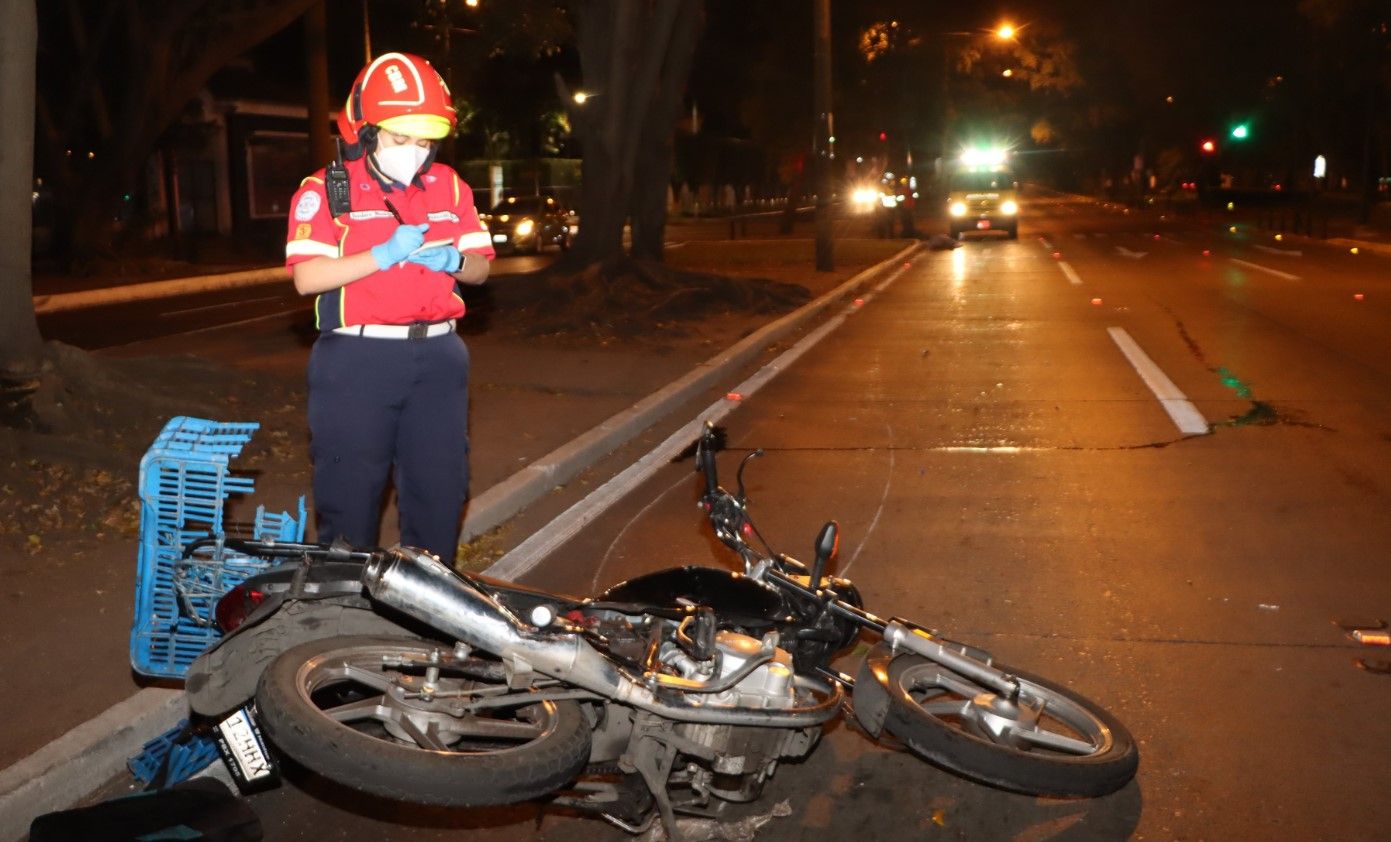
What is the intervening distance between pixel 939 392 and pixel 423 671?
9.70 meters

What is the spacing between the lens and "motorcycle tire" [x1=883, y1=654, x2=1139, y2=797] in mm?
3898

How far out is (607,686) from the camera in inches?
140

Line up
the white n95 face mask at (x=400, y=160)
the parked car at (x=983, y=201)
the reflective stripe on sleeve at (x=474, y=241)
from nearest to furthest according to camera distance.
→ 1. the white n95 face mask at (x=400, y=160)
2. the reflective stripe on sleeve at (x=474, y=241)
3. the parked car at (x=983, y=201)

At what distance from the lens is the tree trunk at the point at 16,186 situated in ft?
28.3

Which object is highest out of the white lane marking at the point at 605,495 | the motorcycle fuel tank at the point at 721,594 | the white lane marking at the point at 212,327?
the motorcycle fuel tank at the point at 721,594

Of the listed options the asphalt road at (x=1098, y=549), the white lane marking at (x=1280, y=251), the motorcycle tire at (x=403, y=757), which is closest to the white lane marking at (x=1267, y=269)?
the white lane marking at (x=1280, y=251)

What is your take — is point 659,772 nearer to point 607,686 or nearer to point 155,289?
point 607,686

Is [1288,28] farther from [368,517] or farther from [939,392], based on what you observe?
[368,517]

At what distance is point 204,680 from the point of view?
12.0 ft

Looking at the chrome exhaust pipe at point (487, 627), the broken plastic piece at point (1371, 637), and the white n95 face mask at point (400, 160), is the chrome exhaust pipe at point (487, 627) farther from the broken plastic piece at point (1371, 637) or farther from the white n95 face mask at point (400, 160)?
the broken plastic piece at point (1371, 637)

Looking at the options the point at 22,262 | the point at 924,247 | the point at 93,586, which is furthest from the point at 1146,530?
the point at 924,247

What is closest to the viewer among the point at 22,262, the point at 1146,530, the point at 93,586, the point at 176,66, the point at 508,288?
the point at 93,586

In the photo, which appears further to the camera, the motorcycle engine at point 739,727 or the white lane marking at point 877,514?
the white lane marking at point 877,514

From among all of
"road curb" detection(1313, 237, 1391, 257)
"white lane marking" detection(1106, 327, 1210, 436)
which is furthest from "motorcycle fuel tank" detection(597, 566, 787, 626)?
"road curb" detection(1313, 237, 1391, 257)
